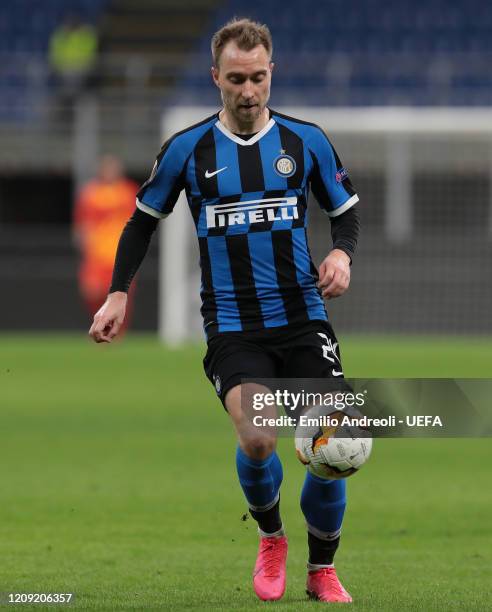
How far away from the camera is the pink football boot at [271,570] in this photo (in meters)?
5.18

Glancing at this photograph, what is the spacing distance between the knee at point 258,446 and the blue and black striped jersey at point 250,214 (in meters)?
0.46

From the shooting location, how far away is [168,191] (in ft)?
17.5

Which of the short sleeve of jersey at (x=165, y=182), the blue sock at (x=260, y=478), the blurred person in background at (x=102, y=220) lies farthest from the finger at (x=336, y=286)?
the blurred person in background at (x=102, y=220)

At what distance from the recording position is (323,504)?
520 cm

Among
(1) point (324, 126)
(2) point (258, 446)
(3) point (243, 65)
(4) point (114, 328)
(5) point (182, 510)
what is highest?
(3) point (243, 65)

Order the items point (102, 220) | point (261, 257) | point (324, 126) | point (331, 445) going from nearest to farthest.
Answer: point (331, 445) → point (261, 257) → point (102, 220) → point (324, 126)

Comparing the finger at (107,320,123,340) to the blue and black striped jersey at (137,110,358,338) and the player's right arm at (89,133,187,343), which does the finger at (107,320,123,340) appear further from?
the blue and black striped jersey at (137,110,358,338)

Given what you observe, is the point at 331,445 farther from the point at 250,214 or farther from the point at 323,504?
the point at 250,214

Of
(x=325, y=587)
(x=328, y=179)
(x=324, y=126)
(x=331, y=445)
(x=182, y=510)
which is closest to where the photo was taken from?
(x=331, y=445)

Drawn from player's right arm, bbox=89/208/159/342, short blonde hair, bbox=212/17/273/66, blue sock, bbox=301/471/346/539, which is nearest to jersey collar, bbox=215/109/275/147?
short blonde hair, bbox=212/17/273/66

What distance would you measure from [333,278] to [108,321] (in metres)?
0.88

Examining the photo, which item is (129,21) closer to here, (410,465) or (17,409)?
(17,409)

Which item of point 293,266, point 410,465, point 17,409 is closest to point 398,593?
point 293,266

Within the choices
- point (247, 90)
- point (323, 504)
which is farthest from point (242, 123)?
point (323, 504)
